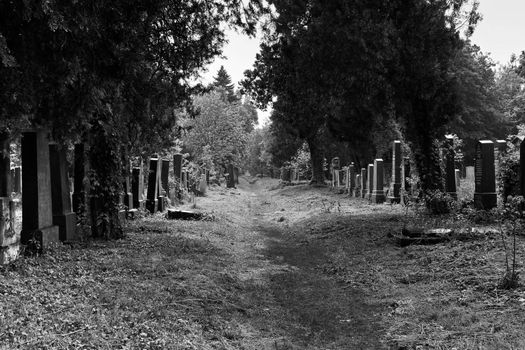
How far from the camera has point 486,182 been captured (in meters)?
13.8

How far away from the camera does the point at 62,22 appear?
20.4 feet

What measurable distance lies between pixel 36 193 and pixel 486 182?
11.4 m

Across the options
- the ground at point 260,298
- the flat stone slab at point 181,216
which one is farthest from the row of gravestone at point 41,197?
the flat stone slab at point 181,216

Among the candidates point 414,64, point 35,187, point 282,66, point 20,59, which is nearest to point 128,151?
point 35,187

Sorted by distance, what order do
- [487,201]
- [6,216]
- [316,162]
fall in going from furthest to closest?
1. [316,162]
2. [487,201]
3. [6,216]

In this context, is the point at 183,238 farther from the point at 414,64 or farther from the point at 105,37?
the point at 414,64

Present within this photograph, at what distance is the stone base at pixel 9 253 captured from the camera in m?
7.69

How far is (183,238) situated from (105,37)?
552 cm

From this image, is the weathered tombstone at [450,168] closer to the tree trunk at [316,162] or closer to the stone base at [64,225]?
the stone base at [64,225]

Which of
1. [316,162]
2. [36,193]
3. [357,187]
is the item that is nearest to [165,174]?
[36,193]

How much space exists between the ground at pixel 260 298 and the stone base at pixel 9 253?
294 mm

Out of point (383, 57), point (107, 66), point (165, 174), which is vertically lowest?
point (165, 174)

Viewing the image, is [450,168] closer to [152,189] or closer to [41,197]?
[152,189]

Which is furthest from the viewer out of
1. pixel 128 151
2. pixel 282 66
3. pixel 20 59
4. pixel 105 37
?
pixel 282 66
